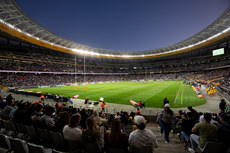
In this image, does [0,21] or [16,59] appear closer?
[0,21]

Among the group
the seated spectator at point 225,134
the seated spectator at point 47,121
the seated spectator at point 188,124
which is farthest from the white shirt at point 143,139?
the seated spectator at point 47,121

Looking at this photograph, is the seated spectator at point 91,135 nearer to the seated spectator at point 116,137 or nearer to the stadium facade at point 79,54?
the seated spectator at point 116,137

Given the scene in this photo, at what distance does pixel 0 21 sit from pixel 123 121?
4087cm

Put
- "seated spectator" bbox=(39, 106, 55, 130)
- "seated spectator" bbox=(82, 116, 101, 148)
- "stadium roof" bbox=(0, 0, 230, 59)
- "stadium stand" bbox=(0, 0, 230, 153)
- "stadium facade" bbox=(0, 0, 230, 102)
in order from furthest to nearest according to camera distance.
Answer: "stadium facade" bbox=(0, 0, 230, 102), "stadium roof" bbox=(0, 0, 230, 59), "seated spectator" bbox=(39, 106, 55, 130), "stadium stand" bbox=(0, 0, 230, 153), "seated spectator" bbox=(82, 116, 101, 148)

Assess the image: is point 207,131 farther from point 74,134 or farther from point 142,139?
point 74,134

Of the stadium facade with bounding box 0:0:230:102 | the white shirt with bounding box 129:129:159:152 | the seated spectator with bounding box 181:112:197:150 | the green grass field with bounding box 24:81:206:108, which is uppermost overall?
the stadium facade with bounding box 0:0:230:102

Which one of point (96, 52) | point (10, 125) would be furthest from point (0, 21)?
point (96, 52)

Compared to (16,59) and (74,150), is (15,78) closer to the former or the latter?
(16,59)

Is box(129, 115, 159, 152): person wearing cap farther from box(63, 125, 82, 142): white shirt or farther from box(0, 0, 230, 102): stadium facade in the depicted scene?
box(0, 0, 230, 102): stadium facade

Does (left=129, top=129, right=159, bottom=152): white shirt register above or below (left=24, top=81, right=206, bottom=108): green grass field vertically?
above

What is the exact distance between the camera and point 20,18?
3025cm

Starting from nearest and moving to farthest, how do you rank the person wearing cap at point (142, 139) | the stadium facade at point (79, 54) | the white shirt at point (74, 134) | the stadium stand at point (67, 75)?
the person wearing cap at point (142, 139) → the white shirt at point (74, 134) → the stadium stand at point (67, 75) → the stadium facade at point (79, 54)

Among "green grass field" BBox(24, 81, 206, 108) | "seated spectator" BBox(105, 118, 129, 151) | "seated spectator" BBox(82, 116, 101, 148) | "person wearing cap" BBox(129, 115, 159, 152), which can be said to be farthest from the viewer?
"green grass field" BBox(24, 81, 206, 108)

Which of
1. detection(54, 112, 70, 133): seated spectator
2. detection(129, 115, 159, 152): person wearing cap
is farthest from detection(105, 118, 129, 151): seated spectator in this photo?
detection(54, 112, 70, 133): seated spectator
